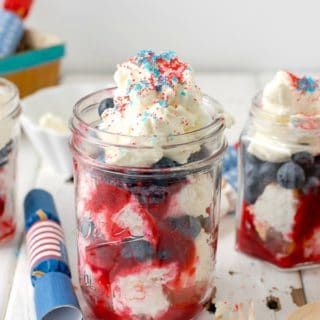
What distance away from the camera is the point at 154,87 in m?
0.68

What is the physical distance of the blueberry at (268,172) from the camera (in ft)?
2.53

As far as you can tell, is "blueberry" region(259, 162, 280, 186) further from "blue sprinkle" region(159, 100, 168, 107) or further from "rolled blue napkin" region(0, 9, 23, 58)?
"rolled blue napkin" region(0, 9, 23, 58)

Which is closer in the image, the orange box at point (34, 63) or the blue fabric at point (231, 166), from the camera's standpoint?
the blue fabric at point (231, 166)

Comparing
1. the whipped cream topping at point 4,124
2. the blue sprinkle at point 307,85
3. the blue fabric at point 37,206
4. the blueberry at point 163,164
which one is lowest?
the blue fabric at point 37,206

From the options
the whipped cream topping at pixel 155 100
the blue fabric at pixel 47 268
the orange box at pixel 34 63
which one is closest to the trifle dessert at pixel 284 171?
the whipped cream topping at pixel 155 100

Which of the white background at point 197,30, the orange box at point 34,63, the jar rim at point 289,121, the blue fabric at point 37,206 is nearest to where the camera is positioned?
the jar rim at point 289,121

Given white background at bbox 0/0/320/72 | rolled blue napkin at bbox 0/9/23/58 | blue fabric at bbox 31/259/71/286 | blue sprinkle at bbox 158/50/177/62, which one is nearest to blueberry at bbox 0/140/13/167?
blue fabric at bbox 31/259/71/286

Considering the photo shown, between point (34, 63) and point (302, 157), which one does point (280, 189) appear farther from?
point (34, 63)

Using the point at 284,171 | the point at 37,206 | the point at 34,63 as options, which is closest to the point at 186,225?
the point at 284,171

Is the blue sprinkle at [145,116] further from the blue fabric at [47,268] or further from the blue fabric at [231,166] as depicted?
the blue fabric at [231,166]

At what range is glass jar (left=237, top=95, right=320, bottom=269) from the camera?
0.76m

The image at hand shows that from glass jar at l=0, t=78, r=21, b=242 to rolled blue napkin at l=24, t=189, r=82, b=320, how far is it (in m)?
0.02

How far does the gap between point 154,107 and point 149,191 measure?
3.1 inches

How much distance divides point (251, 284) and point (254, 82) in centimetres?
64
